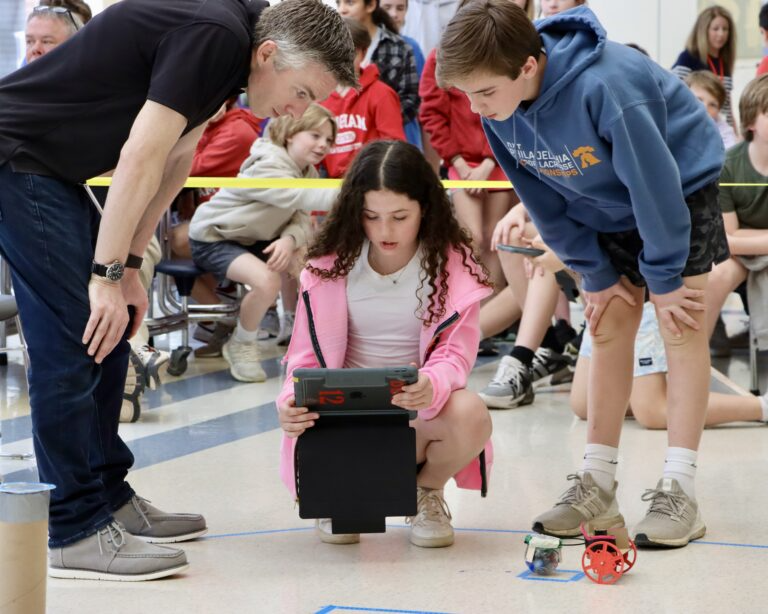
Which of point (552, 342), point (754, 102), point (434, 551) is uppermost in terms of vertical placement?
point (754, 102)

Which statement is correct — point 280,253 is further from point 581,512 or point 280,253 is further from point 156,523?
point 581,512

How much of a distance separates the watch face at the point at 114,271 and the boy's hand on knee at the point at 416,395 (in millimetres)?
598

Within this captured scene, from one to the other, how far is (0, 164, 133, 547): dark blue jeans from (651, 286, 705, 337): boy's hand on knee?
1.23 m

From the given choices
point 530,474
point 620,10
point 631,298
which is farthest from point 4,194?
point 620,10

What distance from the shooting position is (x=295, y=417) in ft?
7.32

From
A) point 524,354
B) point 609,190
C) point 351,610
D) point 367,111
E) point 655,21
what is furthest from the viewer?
point 655,21

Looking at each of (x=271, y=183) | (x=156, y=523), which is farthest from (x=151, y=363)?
(x=156, y=523)

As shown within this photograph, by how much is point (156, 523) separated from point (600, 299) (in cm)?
114

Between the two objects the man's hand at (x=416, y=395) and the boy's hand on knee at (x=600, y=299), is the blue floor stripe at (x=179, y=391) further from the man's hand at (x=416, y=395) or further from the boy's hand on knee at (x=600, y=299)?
the boy's hand on knee at (x=600, y=299)

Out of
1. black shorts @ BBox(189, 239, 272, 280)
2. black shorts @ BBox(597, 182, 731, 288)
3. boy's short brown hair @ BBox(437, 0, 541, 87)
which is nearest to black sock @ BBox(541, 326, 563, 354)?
black shorts @ BBox(189, 239, 272, 280)

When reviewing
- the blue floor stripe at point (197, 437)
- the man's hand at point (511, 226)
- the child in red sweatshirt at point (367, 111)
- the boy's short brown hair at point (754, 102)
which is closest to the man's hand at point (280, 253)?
the child in red sweatshirt at point (367, 111)

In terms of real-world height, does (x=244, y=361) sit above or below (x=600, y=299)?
below

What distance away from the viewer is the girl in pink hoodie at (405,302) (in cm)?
240

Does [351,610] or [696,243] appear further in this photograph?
[696,243]
